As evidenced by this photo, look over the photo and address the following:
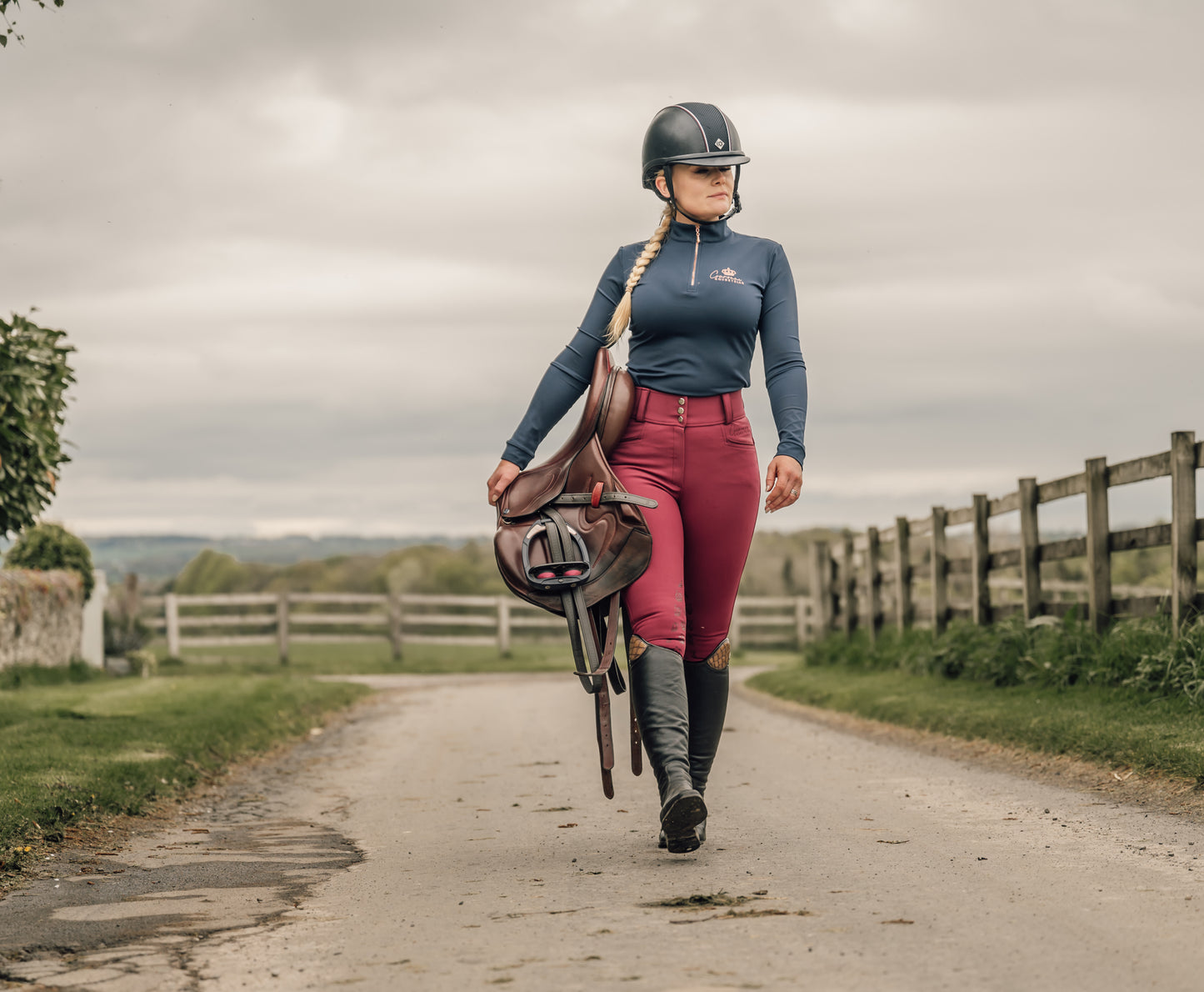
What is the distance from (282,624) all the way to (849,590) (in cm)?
1343

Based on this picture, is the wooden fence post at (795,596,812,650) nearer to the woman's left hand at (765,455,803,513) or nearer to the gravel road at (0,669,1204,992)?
the gravel road at (0,669,1204,992)

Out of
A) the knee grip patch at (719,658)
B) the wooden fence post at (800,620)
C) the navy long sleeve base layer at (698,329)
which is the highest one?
the navy long sleeve base layer at (698,329)

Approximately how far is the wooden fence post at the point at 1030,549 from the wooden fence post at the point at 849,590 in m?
7.25

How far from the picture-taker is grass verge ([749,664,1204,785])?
7.29m

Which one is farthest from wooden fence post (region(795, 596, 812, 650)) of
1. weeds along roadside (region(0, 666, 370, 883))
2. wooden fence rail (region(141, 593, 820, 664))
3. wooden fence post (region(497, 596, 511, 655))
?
weeds along roadside (region(0, 666, 370, 883))

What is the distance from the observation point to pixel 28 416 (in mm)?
11188

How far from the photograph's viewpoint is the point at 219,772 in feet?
28.6

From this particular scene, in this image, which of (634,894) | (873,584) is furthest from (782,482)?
(873,584)

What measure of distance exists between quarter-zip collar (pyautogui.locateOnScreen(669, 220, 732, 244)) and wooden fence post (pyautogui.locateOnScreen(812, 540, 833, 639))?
16.4 m

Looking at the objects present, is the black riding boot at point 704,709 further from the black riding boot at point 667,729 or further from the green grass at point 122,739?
the green grass at point 122,739

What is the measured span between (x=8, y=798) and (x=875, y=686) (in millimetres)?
9277

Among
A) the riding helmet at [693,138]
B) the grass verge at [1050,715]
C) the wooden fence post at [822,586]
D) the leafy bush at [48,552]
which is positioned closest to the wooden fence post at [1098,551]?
the grass verge at [1050,715]

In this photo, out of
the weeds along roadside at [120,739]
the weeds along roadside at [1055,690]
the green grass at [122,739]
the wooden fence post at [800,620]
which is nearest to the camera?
the weeds along roadside at [120,739]

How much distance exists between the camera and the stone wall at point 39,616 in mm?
17031
